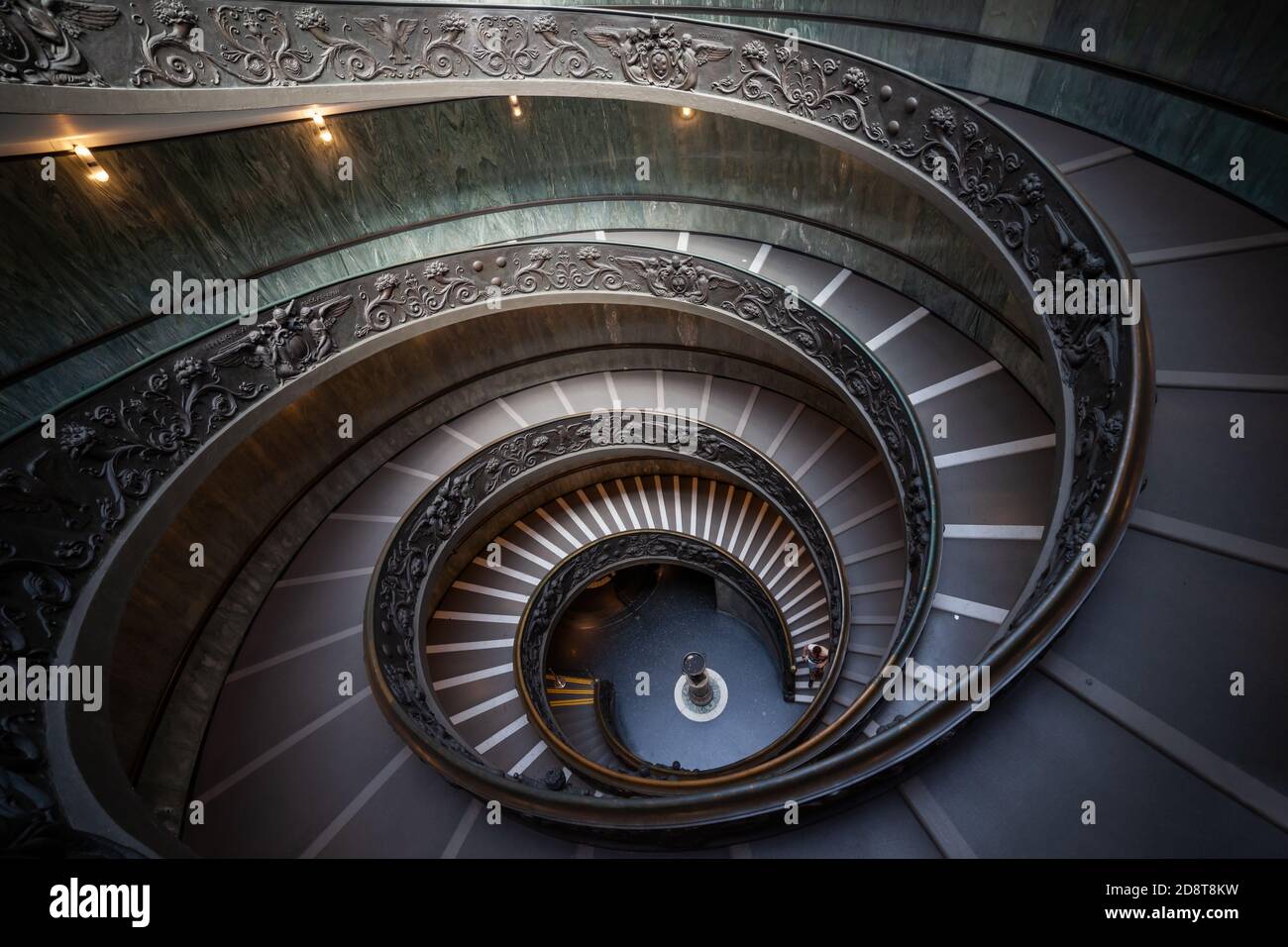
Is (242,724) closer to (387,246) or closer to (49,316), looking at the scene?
(49,316)

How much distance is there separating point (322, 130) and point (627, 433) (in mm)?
5612

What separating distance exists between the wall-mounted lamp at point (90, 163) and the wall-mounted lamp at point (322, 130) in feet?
6.49

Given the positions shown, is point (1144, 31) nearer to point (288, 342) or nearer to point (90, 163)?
point (288, 342)

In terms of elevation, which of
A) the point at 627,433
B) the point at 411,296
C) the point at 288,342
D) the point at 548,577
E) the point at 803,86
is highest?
the point at 803,86

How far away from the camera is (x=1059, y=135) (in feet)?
17.5

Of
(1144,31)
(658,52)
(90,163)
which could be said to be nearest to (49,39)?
(90,163)

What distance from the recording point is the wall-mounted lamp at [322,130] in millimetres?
6352

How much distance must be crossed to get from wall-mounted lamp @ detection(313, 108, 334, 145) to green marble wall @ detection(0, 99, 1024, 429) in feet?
0.29

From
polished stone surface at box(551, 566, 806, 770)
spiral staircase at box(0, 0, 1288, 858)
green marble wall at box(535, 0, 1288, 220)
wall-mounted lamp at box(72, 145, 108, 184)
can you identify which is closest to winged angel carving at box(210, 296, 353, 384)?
spiral staircase at box(0, 0, 1288, 858)

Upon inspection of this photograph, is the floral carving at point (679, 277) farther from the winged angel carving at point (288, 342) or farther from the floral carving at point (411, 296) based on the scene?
the winged angel carving at point (288, 342)

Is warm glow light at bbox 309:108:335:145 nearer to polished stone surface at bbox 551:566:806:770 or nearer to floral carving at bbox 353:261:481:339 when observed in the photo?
floral carving at bbox 353:261:481:339

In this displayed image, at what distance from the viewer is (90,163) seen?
5.24 meters
